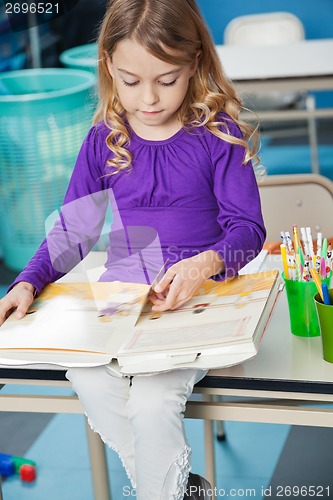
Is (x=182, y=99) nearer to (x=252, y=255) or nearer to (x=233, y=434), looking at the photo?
(x=252, y=255)

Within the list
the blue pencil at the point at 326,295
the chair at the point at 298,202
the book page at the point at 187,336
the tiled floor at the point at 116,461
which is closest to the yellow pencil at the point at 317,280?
the blue pencil at the point at 326,295

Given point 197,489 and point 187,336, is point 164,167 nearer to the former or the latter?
point 187,336

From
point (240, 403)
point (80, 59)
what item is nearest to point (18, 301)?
point (240, 403)

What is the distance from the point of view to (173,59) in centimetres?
137

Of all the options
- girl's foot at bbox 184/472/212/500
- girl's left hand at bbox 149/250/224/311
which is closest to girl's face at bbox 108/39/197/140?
girl's left hand at bbox 149/250/224/311

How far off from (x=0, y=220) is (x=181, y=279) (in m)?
2.20

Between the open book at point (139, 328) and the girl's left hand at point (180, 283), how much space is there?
1cm

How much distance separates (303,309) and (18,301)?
0.43m

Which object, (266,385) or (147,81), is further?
(147,81)

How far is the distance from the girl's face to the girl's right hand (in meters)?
0.37

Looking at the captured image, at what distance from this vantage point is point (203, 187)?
1508 millimetres

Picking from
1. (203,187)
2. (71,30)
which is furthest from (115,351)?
(71,30)

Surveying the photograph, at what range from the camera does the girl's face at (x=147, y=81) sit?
136 cm

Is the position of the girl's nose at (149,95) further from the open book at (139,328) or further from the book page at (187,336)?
the book page at (187,336)
